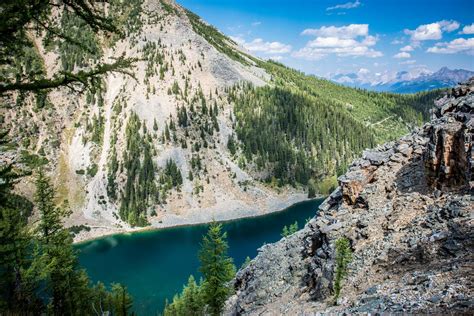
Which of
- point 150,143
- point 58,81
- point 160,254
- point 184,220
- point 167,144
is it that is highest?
point 150,143

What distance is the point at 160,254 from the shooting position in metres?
105

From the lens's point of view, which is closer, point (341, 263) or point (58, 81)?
point (58, 81)

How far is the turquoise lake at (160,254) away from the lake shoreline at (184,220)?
293 centimetres

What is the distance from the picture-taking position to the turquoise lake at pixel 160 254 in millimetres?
83206

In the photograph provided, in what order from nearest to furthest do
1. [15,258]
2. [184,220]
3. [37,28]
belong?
[37,28] → [15,258] → [184,220]

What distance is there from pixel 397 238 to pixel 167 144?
142m

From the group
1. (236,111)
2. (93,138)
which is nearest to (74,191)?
(93,138)

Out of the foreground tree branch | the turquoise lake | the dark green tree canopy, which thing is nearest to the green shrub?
the dark green tree canopy

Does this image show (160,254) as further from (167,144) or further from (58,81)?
(58,81)

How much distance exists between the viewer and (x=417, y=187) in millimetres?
27266

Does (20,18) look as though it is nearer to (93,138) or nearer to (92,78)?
(92,78)

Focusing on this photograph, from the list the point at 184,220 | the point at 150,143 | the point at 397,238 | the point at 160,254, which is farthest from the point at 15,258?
the point at 150,143

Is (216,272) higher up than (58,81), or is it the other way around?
(58,81)

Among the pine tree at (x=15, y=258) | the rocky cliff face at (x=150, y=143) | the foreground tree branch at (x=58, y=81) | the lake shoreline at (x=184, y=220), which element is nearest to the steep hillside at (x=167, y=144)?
the rocky cliff face at (x=150, y=143)
